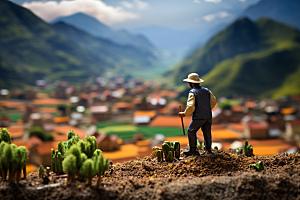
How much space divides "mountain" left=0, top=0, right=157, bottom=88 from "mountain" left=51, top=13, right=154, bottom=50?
3.99m

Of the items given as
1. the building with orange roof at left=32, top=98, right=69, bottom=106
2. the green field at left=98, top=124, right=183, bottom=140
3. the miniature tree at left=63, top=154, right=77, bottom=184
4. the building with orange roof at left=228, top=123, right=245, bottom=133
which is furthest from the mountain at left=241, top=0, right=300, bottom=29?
the miniature tree at left=63, top=154, right=77, bottom=184

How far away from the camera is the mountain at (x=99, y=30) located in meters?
88.8

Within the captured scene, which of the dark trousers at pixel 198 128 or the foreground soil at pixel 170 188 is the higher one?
the dark trousers at pixel 198 128

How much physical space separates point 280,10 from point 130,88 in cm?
5236

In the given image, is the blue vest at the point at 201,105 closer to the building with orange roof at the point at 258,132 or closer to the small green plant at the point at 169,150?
the small green plant at the point at 169,150

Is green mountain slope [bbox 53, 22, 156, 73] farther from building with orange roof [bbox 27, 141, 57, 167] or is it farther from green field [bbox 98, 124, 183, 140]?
building with orange roof [bbox 27, 141, 57, 167]

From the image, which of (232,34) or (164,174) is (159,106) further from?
(232,34)

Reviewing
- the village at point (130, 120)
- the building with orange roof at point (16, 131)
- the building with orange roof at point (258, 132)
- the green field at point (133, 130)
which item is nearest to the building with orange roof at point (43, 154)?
the village at point (130, 120)

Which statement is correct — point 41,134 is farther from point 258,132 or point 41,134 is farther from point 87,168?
point 87,168

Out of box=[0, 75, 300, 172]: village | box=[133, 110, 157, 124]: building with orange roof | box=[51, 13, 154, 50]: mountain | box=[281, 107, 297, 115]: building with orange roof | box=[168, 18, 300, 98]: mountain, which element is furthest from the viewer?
box=[51, 13, 154, 50]: mountain

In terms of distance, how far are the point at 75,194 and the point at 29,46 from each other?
67805 mm

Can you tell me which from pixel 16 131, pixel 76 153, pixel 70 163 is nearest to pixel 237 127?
pixel 16 131

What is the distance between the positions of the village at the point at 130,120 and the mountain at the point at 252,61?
14.8 ft

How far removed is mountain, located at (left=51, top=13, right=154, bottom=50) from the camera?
291 feet
